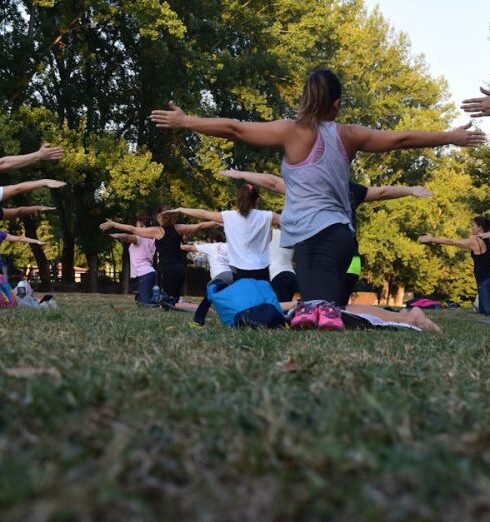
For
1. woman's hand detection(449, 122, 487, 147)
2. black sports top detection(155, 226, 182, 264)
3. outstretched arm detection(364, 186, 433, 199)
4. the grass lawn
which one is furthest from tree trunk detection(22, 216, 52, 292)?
the grass lawn

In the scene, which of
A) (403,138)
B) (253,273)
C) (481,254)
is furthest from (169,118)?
(481,254)

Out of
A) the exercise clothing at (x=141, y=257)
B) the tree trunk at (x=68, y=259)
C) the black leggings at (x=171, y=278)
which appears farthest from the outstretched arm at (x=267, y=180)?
the tree trunk at (x=68, y=259)

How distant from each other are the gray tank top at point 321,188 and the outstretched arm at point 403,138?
0.13 meters

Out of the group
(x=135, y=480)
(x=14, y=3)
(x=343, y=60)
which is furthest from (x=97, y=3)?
(x=135, y=480)

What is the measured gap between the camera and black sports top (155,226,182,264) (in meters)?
14.9

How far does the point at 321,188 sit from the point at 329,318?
1.09 meters

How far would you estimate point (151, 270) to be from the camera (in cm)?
1595

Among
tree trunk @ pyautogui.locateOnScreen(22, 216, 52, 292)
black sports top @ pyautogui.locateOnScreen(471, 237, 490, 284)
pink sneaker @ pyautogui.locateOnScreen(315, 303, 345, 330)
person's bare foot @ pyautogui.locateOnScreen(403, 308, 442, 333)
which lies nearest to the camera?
pink sneaker @ pyautogui.locateOnScreen(315, 303, 345, 330)

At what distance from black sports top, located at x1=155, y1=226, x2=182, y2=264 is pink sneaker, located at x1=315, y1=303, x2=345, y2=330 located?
881cm

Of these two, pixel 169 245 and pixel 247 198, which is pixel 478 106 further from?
pixel 169 245

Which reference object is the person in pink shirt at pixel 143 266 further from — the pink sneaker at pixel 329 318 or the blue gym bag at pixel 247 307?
the pink sneaker at pixel 329 318

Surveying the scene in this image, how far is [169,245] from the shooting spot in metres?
14.9

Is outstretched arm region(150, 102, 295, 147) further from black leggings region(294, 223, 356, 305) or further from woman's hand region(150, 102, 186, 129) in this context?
black leggings region(294, 223, 356, 305)

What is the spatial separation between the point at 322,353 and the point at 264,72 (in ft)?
93.4
